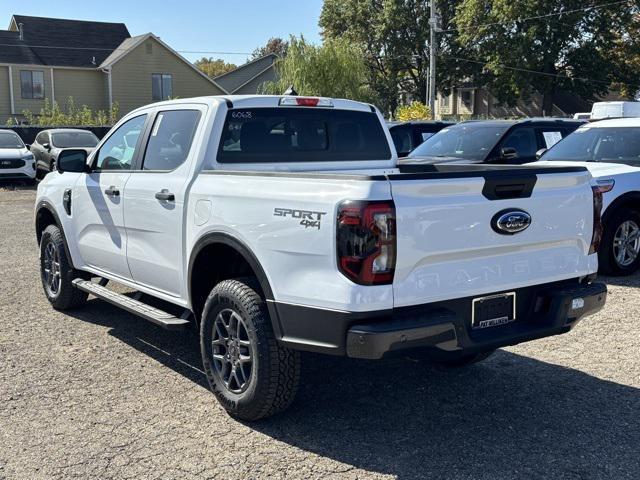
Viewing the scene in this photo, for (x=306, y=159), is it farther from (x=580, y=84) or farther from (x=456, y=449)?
(x=580, y=84)

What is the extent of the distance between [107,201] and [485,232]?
3.20 meters

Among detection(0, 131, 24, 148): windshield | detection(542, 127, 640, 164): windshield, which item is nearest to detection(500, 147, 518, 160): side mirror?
detection(542, 127, 640, 164): windshield

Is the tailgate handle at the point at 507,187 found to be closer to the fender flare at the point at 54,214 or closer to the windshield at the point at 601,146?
the fender flare at the point at 54,214

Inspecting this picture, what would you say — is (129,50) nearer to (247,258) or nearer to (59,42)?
(59,42)

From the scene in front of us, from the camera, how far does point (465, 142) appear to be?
11.5m

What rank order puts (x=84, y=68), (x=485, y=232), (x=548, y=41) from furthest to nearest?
(x=548, y=41), (x=84, y=68), (x=485, y=232)

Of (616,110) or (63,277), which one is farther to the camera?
(616,110)

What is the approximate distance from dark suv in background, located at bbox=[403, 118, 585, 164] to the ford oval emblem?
6.85m

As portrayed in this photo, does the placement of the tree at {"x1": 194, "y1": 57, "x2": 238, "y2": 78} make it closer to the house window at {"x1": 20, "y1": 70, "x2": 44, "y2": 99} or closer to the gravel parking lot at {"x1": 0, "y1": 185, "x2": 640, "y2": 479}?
the house window at {"x1": 20, "y1": 70, "x2": 44, "y2": 99}

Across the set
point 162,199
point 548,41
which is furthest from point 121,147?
point 548,41

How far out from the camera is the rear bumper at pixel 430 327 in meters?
3.55

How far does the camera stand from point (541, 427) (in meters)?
4.27

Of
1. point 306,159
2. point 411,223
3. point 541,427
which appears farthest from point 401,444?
point 306,159

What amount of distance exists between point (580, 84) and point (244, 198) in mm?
49096
